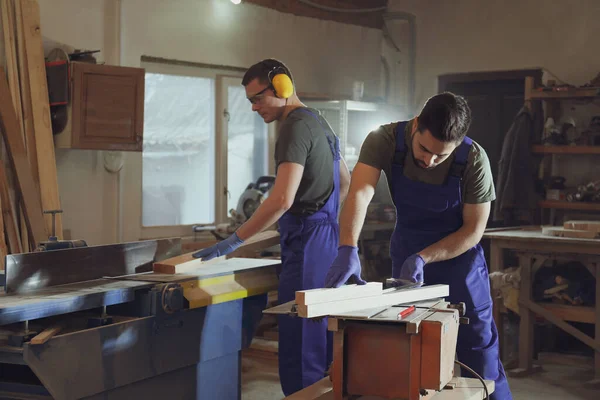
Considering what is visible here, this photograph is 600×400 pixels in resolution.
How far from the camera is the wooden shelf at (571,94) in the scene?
5.41 metres

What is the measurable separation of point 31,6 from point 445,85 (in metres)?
3.70

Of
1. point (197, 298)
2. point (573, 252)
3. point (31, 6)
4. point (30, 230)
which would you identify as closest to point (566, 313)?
point (573, 252)

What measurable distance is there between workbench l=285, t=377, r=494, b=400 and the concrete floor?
1.95 metres

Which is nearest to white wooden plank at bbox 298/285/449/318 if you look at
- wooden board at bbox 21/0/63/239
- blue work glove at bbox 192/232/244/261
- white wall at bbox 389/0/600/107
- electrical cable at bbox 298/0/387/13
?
blue work glove at bbox 192/232/244/261

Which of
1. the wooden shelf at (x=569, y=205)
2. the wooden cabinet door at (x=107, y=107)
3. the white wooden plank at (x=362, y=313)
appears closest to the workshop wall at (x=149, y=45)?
→ the wooden cabinet door at (x=107, y=107)

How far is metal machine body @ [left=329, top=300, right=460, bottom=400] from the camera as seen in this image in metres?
1.91

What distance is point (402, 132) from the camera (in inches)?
100

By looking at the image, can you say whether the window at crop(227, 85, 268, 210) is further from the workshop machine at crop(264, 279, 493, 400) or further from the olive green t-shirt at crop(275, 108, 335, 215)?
the workshop machine at crop(264, 279, 493, 400)

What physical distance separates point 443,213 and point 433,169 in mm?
162

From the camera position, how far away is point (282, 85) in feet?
9.84

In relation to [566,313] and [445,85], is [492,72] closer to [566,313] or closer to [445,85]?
[445,85]

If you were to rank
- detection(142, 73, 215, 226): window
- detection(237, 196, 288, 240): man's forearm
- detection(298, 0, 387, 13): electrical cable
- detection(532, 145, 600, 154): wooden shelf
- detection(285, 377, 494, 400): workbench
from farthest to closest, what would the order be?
detection(298, 0, 387, 13): electrical cable < detection(532, 145, 600, 154): wooden shelf < detection(142, 73, 215, 226): window < detection(237, 196, 288, 240): man's forearm < detection(285, 377, 494, 400): workbench

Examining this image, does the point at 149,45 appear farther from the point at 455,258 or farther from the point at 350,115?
the point at 455,258

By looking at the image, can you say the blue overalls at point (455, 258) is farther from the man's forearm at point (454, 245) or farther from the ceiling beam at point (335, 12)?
the ceiling beam at point (335, 12)
